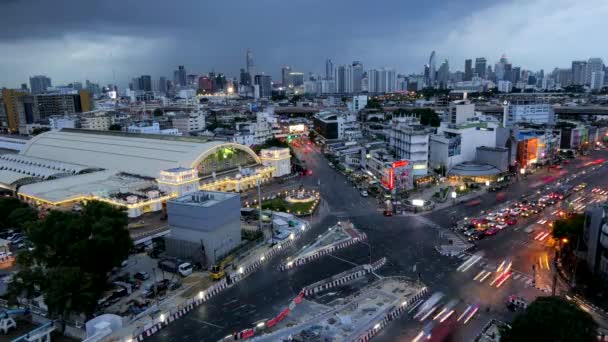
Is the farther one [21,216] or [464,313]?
[21,216]

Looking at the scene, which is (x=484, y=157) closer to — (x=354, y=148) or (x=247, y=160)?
(x=354, y=148)

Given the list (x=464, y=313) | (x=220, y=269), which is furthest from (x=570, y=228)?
(x=220, y=269)

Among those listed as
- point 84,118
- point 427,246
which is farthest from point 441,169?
point 84,118

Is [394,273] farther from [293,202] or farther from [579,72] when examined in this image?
[579,72]

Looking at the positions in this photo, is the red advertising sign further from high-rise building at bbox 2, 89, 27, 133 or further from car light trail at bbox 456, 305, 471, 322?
high-rise building at bbox 2, 89, 27, 133

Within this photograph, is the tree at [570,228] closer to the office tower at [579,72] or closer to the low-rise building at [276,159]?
the low-rise building at [276,159]

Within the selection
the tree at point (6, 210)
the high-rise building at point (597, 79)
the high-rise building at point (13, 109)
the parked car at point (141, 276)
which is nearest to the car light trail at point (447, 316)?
the parked car at point (141, 276)

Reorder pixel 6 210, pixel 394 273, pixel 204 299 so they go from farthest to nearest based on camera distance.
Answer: pixel 6 210 < pixel 394 273 < pixel 204 299
